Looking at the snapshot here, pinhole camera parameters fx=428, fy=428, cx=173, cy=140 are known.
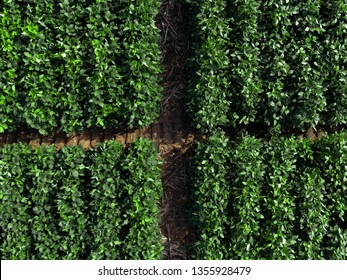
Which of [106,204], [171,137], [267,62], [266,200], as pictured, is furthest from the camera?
[171,137]

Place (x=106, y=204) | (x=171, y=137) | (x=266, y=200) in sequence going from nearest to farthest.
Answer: (x=106, y=204), (x=266, y=200), (x=171, y=137)

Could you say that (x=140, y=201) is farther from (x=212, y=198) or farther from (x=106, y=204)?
(x=212, y=198)

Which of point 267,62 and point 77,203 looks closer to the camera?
point 77,203

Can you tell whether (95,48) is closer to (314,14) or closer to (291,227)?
(314,14)

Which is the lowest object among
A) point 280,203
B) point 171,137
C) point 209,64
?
point 280,203

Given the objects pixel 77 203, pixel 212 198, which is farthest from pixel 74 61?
pixel 212 198

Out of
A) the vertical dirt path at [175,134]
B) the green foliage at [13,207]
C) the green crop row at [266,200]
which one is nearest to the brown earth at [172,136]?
the vertical dirt path at [175,134]
